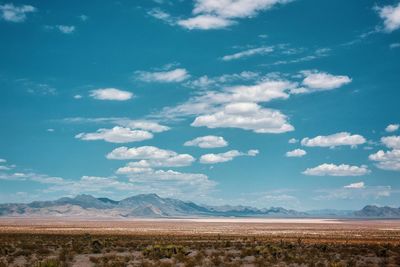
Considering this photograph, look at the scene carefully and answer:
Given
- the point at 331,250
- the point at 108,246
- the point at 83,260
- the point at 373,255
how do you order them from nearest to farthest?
the point at 83,260, the point at 373,255, the point at 331,250, the point at 108,246

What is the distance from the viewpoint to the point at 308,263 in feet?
102

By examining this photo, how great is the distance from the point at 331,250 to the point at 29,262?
2557 centimetres

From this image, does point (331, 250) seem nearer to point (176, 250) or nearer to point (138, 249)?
point (176, 250)

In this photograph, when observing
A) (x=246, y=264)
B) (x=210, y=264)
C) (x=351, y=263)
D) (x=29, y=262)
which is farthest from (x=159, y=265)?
(x=351, y=263)

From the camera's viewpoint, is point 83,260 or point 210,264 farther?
point 83,260

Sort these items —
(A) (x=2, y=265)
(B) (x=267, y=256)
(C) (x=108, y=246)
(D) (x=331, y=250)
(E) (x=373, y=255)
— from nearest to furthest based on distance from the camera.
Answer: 1. (A) (x=2, y=265)
2. (B) (x=267, y=256)
3. (E) (x=373, y=255)
4. (D) (x=331, y=250)
5. (C) (x=108, y=246)

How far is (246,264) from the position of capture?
3072 cm

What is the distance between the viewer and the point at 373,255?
37656mm

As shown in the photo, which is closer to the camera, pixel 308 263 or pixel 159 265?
pixel 159 265

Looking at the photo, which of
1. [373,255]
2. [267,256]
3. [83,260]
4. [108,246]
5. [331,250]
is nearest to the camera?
[83,260]

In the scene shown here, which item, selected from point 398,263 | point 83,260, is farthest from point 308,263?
point 83,260

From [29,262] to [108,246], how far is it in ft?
46.8

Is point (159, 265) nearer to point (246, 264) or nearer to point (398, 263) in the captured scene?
point (246, 264)

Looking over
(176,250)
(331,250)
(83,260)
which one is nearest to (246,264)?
(176,250)
